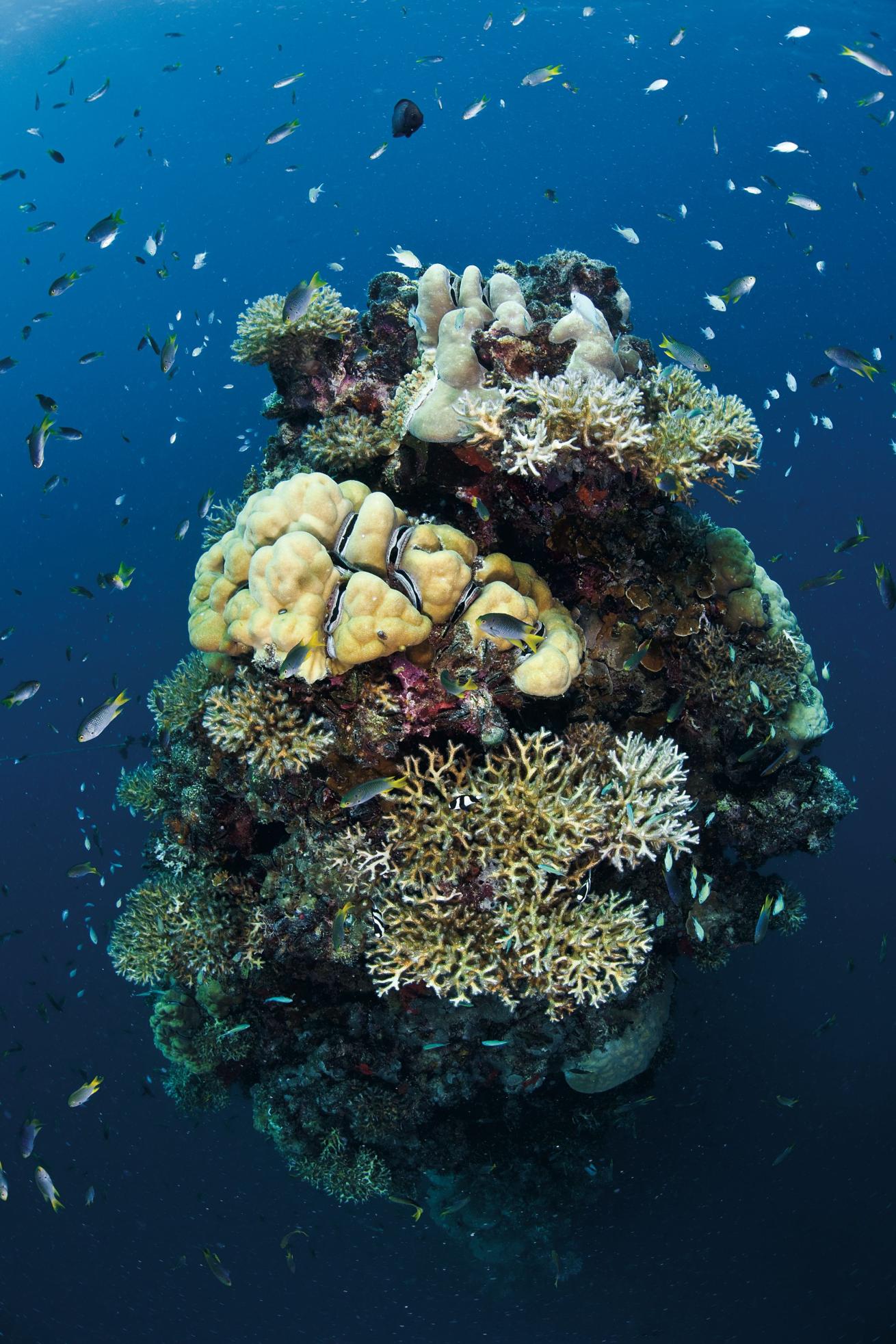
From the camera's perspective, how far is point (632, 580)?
215 inches

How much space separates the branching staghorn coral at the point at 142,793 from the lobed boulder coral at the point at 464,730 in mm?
51

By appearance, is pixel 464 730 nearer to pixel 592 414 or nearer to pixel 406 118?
pixel 592 414

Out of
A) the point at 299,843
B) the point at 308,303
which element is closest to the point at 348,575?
the point at 299,843

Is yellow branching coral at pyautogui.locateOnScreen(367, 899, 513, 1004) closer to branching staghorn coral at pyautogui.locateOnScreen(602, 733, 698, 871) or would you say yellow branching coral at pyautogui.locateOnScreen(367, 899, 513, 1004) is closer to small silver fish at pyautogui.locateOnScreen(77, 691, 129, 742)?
branching staghorn coral at pyautogui.locateOnScreen(602, 733, 698, 871)

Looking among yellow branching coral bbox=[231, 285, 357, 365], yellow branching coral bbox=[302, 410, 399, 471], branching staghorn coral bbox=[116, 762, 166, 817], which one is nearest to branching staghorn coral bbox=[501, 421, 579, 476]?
yellow branching coral bbox=[302, 410, 399, 471]

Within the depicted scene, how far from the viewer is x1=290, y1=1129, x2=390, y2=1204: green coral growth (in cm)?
727

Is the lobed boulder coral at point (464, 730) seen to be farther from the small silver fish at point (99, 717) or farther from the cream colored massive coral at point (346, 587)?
the small silver fish at point (99, 717)

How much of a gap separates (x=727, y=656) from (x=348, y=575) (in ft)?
11.0

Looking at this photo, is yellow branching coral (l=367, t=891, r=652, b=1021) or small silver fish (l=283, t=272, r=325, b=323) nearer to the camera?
yellow branching coral (l=367, t=891, r=652, b=1021)

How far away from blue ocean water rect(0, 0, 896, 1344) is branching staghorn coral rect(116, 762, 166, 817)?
3354mm

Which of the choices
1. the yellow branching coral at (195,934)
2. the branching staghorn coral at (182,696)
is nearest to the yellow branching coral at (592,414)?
the branching staghorn coral at (182,696)

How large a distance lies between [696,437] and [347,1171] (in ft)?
26.1

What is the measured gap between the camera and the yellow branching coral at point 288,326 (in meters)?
6.21

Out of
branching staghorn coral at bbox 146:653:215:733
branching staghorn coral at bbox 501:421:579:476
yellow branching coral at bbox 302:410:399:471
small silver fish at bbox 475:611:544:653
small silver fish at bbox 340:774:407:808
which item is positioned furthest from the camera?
branching staghorn coral at bbox 146:653:215:733
